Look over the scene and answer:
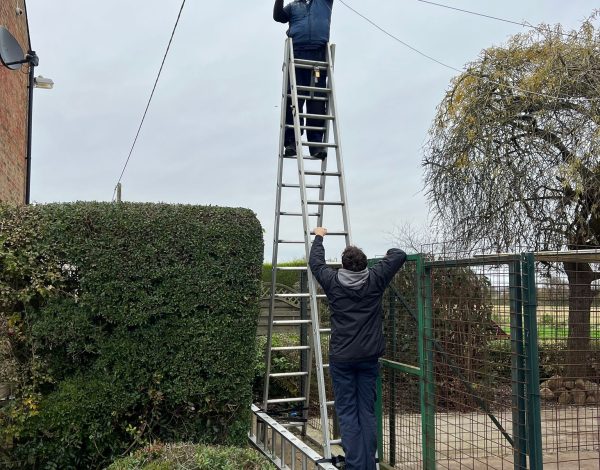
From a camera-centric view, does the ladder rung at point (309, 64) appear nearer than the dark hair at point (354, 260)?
No

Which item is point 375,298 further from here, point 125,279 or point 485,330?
point 125,279

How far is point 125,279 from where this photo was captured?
4793 millimetres

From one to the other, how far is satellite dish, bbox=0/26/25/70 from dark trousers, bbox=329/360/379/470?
22.6ft

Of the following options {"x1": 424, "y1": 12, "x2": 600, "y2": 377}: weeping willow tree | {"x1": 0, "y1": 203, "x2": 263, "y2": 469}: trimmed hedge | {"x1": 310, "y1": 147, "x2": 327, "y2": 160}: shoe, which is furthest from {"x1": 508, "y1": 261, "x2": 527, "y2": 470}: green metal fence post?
{"x1": 424, "y1": 12, "x2": 600, "y2": 377}: weeping willow tree

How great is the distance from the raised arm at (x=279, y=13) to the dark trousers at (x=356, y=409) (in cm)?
337

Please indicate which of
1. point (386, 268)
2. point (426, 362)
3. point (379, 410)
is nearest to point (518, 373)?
point (426, 362)

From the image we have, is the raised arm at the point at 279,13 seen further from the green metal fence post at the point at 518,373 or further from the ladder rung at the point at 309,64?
the green metal fence post at the point at 518,373

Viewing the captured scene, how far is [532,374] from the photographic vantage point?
3.73 meters

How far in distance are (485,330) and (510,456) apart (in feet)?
4.73

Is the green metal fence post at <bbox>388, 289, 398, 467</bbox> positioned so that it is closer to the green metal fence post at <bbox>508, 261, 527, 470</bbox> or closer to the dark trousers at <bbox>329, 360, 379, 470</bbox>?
the dark trousers at <bbox>329, 360, 379, 470</bbox>

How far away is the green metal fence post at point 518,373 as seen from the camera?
3822 millimetres

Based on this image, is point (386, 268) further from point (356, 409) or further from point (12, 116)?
point (12, 116)

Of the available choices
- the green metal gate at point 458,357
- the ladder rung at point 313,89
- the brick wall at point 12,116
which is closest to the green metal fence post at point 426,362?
the green metal gate at point 458,357

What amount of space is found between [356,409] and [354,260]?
1.16 meters
